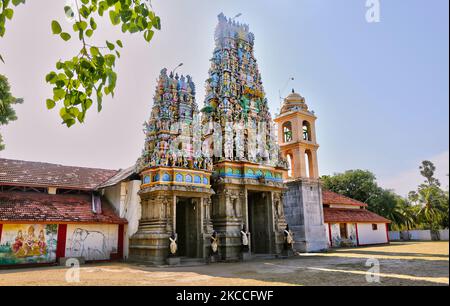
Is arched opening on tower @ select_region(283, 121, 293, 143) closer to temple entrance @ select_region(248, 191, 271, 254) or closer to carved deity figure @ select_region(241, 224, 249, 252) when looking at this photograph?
temple entrance @ select_region(248, 191, 271, 254)

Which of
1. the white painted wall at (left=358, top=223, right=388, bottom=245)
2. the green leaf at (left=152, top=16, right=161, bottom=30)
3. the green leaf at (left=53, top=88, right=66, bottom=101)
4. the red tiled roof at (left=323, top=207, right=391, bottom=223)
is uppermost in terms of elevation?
the green leaf at (left=152, top=16, right=161, bottom=30)

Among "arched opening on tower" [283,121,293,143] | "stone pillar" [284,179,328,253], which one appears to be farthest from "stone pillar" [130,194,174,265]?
"arched opening on tower" [283,121,293,143]

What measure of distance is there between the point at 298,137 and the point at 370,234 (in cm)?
1344

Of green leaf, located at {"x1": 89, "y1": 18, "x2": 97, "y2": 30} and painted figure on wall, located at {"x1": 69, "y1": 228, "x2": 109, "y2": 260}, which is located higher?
green leaf, located at {"x1": 89, "y1": 18, "x2": 97, "y2": 30}

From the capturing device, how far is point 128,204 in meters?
19.6

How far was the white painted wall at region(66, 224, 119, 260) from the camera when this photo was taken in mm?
17828

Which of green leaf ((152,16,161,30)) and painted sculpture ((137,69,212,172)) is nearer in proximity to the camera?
green leaf ((152,16,161,30))

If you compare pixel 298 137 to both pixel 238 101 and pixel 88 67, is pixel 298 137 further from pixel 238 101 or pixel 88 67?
pixel 88 67

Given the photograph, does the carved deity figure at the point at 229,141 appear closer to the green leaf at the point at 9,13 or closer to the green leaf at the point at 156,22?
the green leaf at the point at 156,22

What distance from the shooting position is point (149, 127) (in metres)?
20.2

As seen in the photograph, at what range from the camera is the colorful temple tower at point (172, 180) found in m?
16.9

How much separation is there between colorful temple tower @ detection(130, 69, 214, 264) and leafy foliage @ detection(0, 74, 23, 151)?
6.56 meters

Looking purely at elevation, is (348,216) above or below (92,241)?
above

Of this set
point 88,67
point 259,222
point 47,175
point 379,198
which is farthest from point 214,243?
point 379,198
